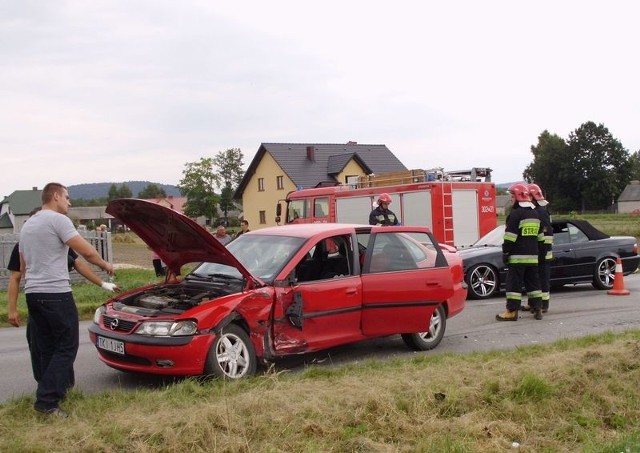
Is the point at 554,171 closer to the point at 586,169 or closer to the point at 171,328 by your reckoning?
the point at 586,169

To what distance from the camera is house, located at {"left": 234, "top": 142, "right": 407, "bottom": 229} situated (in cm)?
5350

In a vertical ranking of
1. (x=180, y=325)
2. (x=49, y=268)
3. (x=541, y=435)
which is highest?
(x=49, y=268)

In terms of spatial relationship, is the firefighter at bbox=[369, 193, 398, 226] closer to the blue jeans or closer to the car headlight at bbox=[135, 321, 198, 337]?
the car headlight at bbox=[135, 321, 198, 337]

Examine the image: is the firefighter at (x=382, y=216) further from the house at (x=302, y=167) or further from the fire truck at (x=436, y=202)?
the house at (x=302, y=167)

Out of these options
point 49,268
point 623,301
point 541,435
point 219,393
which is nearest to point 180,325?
point 219,393

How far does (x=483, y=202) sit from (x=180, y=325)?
12.5m

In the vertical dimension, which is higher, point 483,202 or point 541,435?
point 483,202

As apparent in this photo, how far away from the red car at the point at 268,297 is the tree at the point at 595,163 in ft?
289

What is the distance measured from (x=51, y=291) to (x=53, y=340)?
42cm

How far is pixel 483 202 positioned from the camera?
17.3 meters

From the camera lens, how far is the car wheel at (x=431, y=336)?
812cm

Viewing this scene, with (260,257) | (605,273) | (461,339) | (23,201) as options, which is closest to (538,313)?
(461,339)

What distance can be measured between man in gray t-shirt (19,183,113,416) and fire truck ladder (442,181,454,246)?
12187mm

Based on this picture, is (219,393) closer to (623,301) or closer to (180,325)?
(180,325)
